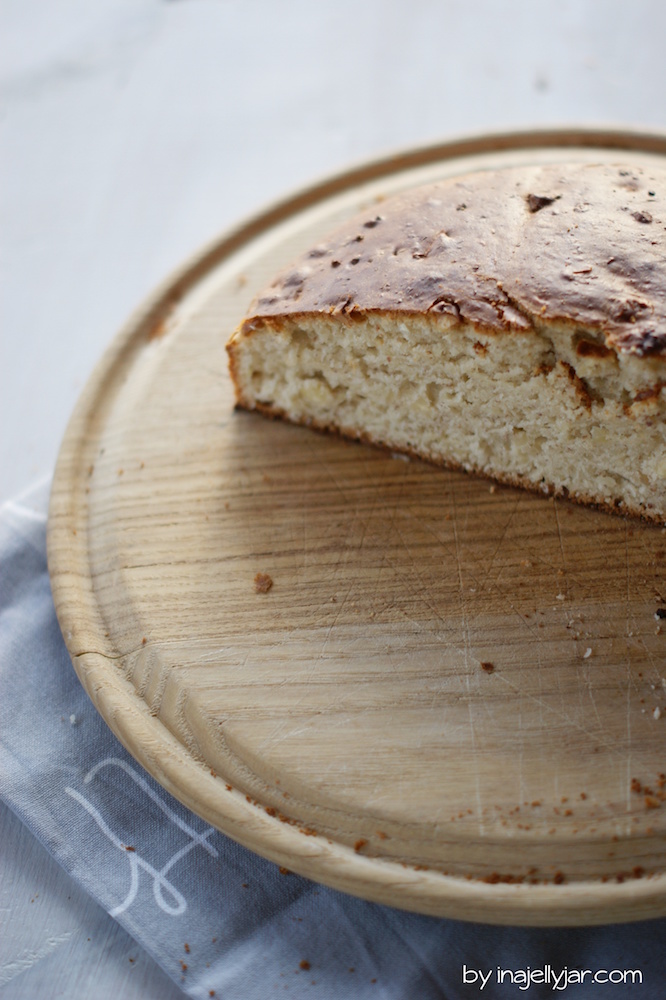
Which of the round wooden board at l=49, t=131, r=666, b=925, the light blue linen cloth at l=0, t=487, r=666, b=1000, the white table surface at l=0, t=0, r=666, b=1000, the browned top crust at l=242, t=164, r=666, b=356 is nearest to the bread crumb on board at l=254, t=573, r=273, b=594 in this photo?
the round wooden board at l=49, t=131, r=666, b=925

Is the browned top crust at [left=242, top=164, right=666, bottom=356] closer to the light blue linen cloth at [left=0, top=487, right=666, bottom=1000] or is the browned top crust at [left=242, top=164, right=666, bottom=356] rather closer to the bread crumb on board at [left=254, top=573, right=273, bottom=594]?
the bread crumb on board at [left=254, top=573, right=273, bottom=594]

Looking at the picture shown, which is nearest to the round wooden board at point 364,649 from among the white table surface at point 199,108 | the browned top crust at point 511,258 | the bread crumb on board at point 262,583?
the bread crumb on board at point 262,583

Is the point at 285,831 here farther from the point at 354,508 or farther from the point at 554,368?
the point at 554,368

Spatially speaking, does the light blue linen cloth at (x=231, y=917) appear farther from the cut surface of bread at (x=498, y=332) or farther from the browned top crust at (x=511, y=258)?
the browned top crust at (x=511, y=258)

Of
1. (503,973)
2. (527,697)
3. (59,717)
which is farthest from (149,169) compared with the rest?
(503,973)

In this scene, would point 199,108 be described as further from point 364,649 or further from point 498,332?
point 364,649

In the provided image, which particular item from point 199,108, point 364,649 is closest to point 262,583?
point 364,649
